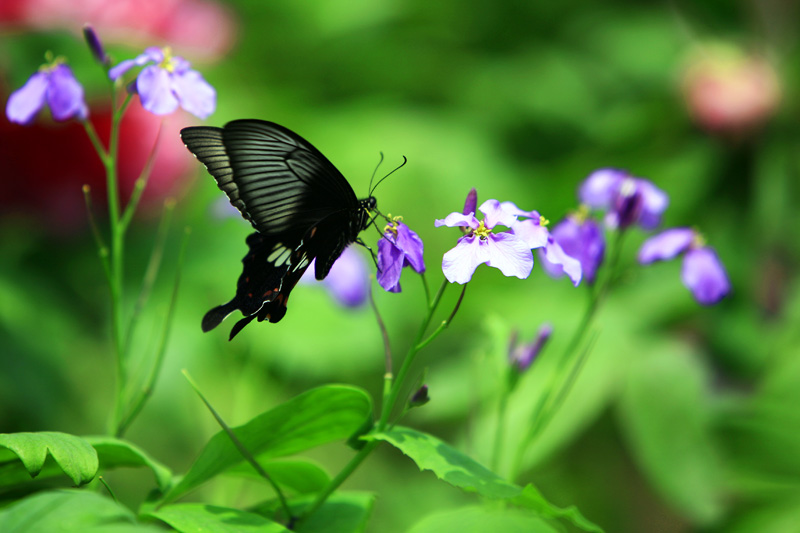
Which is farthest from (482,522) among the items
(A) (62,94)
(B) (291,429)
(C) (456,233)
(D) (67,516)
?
(C) (456,233)

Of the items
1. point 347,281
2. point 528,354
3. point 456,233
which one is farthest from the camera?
point 456,233

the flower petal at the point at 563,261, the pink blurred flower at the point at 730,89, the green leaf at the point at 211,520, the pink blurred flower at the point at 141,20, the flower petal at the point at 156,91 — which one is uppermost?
the pink blurred flower at the point at 730,89

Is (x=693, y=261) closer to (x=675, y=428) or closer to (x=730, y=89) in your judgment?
(x=675, y=428)

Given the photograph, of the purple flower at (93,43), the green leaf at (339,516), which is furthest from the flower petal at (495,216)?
the purple flower at (93,43)

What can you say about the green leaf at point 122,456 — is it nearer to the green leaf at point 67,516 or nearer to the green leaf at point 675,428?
the green leaf at point 67,516

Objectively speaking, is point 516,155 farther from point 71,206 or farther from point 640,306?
point 71,206

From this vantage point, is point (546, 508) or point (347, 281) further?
point (347, 281)
